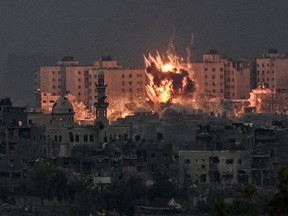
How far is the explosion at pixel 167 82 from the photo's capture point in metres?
62.4

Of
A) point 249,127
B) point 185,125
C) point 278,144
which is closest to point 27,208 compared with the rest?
point 278,144

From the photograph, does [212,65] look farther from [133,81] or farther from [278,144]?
[278,144]

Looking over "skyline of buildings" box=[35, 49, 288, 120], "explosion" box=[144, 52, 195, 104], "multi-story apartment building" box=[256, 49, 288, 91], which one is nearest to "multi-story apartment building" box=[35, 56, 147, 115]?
"skyline of buildings" box=[35, 49, 288, 120]

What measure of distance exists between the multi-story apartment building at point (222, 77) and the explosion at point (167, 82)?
301cm

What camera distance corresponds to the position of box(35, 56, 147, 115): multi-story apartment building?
224 feet

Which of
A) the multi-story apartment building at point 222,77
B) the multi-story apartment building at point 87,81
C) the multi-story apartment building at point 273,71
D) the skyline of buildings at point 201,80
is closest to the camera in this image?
the skyline of buildings at point 201,80

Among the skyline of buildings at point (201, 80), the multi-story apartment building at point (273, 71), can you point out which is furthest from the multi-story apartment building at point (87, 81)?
the multi-story apartment building at point (273, 71)

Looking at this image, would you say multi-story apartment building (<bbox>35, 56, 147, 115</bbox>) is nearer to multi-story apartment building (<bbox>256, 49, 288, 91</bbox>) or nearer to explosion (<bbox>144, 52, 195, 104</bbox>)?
explosion (<bbox>144, 52, 195, 104</bbox>)

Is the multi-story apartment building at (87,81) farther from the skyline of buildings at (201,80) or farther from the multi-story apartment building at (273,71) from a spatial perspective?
the multi-story apartment building at (273,71)

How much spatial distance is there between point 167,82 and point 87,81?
9.05 meters

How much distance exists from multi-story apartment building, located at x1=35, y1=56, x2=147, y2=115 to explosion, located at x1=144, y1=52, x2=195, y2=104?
159cm

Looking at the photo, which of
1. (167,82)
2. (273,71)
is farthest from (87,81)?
(167,82)

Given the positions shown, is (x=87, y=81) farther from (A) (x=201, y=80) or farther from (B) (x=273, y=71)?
(B) (x=273, y=71)

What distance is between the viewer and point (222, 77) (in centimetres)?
7006
